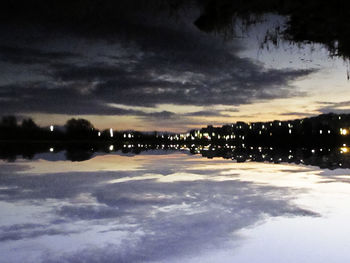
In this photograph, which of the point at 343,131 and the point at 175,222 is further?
the point at 343,131

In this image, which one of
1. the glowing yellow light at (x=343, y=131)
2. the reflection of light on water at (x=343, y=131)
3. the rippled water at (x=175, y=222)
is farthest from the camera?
the reflection of light on water at (x=343, y=131)

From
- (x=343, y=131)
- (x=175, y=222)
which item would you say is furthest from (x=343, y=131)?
(x=175, y=222)

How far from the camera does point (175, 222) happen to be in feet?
23.4

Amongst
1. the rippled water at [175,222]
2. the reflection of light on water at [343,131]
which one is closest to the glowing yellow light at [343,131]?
the reflection of light on water at [343,131]

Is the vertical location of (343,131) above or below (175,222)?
above

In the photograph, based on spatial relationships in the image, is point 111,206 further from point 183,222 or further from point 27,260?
point 27,260

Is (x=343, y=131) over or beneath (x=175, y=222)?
over

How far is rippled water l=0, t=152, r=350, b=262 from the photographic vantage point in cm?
539

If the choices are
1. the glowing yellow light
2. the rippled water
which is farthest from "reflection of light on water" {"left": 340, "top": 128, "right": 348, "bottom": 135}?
the rippled water

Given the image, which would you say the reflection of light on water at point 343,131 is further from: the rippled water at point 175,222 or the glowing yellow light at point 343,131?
the rippled water at point 175,222

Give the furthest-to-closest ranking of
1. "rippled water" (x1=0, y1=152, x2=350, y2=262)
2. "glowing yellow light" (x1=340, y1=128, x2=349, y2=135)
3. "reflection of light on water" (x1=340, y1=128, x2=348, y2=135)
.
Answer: "reflection of light on water" (x1=340, y1=128, x2=348, y2=135), "glowing yellow light" (x1=340, y1=128, x2=349, y2=135), "rippled water" (x1=0, y1=152, x2=350, y2=262)

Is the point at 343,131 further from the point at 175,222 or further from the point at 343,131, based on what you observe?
the point at 175,222

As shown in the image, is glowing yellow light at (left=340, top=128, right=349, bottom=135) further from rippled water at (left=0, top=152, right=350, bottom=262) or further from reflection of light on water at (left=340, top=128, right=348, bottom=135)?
rippled water at (left=0, top=152, right=350, bottom=262)

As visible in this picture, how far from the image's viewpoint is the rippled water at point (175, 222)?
212 inches
